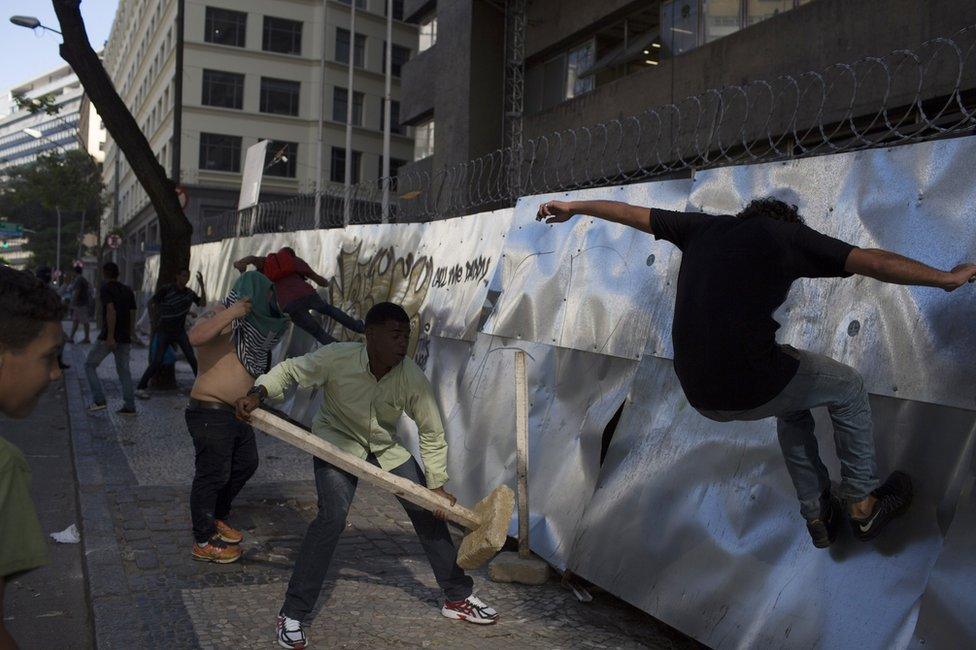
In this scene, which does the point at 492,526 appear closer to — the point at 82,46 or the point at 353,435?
the point at 353,435

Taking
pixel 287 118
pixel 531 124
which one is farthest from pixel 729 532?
pixel 287 118

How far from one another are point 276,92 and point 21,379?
45.0 metres

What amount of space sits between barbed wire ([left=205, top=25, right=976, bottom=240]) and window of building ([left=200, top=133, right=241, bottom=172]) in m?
27.0

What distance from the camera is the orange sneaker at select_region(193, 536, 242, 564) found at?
17.5ft

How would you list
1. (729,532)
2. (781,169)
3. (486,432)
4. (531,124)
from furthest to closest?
(531,124)
(486,432)
(781,169)
(729,532)

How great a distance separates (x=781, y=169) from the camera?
4438mm

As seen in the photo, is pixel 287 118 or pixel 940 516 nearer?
pixel 940 516

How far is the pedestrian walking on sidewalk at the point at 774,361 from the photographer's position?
341 cm

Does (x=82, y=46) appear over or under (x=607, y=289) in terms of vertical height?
over

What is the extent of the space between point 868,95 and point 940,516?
958 cm

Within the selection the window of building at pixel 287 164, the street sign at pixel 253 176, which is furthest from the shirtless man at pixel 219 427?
the window of building at pixel 287 164

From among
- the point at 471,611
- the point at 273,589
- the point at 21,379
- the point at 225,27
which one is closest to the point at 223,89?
the point at 225,27

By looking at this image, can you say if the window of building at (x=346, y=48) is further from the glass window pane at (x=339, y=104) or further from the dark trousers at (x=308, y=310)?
the dark trousers at (x=308, y=310)

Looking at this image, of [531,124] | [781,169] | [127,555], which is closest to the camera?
[781,169]
